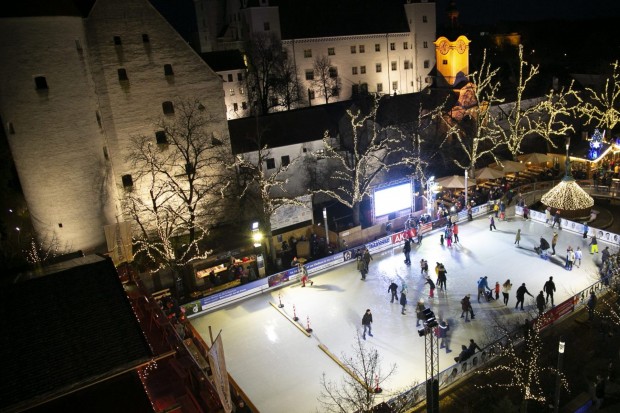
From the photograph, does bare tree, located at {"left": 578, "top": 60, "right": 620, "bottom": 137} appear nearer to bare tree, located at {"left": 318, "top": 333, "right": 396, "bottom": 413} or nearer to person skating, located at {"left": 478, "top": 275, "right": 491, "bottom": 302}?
person skating, located at {"left": 478, "top": 275, "right": 491, "bottom": 302}

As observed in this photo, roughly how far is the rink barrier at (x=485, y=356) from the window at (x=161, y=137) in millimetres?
20784

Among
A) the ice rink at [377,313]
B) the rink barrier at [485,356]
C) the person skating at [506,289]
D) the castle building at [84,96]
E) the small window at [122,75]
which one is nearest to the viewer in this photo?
the rink barrier at [485,356]

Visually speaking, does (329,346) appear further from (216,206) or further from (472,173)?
(472,173)

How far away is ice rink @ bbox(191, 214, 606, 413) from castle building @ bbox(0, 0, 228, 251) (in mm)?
10065

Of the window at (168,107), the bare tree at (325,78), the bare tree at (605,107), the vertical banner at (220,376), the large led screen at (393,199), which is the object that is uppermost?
the bare tree at (325,78)

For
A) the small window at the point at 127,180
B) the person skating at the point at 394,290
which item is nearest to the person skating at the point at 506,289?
the person skating at the point at 394,290

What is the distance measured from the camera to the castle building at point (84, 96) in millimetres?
23703

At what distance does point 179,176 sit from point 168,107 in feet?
13.9

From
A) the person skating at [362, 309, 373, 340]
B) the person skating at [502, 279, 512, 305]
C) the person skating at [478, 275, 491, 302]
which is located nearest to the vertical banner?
the person skating at [362, 309, 373, 340]

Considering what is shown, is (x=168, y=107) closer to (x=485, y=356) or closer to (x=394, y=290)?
(x=394, y=290)

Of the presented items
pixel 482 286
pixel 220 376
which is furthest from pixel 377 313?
pixel 220 376

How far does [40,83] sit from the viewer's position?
78.8ft

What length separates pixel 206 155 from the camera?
30453 mm

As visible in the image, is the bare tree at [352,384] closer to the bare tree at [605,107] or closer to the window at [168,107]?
the window at [168,107]
